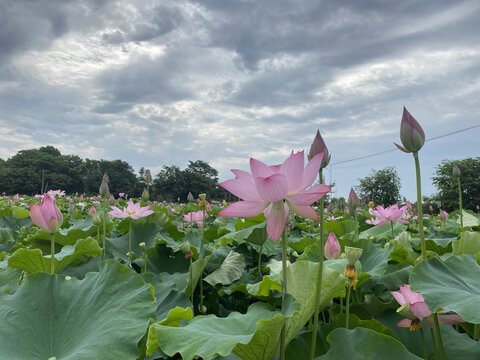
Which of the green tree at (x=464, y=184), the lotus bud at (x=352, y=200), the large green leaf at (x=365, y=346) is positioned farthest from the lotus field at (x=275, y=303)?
the green tree at (x=464, y=184)

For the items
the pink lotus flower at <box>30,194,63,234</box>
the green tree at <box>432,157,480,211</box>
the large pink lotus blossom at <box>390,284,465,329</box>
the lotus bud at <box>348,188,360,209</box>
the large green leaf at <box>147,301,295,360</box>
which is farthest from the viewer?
the green tree at <box>432,157,480,211</box>

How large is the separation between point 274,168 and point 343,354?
38 centimetres

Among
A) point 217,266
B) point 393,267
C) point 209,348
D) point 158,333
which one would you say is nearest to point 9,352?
point 158,333

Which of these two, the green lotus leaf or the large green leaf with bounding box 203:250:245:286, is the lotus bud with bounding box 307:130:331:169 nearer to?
the large green leaf with bounding box 203:250:245:286

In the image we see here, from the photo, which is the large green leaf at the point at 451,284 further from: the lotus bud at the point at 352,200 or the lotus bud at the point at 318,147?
the lotus bud at the point at 352,200

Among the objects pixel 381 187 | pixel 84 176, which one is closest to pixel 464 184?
pixel 381 187

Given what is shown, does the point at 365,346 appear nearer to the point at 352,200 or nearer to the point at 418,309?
the point at 418,309

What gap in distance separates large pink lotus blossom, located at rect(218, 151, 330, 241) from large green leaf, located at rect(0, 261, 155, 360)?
13.9 inches

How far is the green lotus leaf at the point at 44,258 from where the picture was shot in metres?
1.15

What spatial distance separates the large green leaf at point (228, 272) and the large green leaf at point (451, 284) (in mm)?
673

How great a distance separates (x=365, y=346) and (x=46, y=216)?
35.4 inches

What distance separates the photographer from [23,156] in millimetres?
43625

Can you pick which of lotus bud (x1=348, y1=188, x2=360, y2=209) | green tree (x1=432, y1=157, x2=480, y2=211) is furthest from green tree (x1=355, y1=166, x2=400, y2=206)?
lotus bud (x1=348, y1=188, x2=360, y2=209)

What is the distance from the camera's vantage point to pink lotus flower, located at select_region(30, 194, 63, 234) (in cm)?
103
